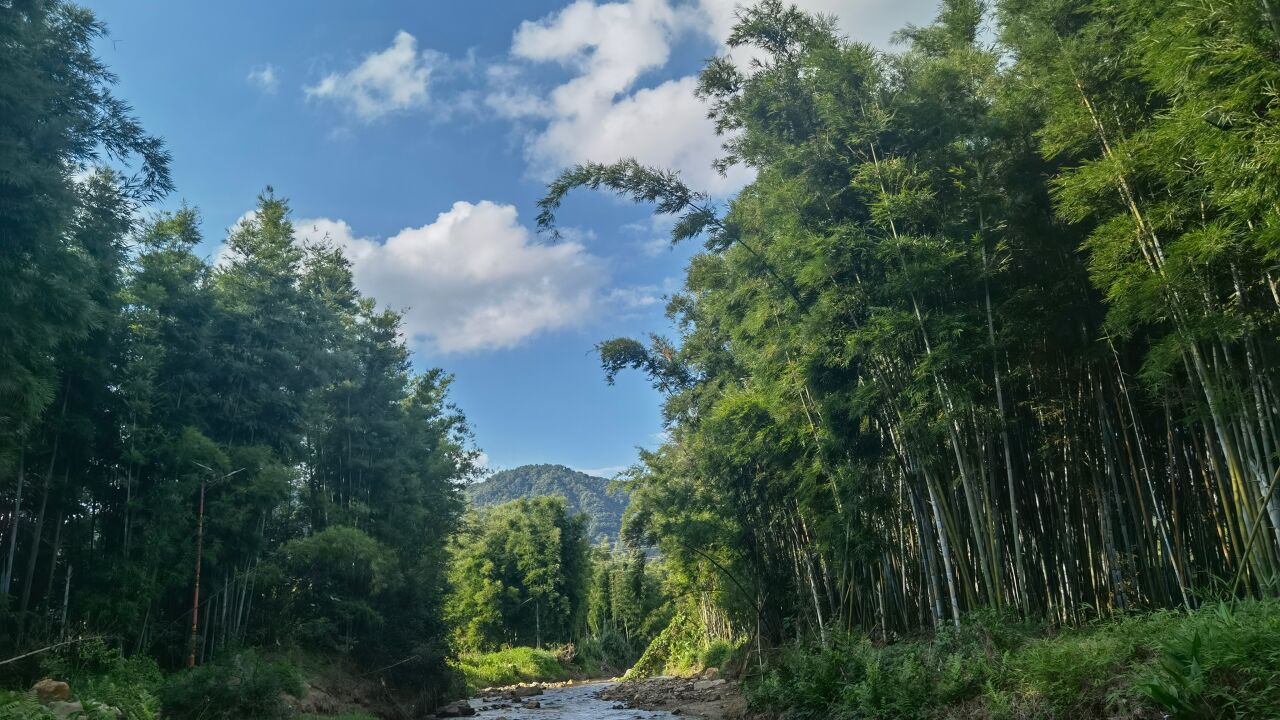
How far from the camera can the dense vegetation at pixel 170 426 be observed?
805 centimetres

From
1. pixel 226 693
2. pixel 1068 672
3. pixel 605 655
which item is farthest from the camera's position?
pixel 605 655

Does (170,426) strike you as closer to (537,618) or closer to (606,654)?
(537,618)

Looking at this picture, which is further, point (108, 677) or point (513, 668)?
point (513, 668)

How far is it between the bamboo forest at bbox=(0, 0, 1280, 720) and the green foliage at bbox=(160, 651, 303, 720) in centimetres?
5

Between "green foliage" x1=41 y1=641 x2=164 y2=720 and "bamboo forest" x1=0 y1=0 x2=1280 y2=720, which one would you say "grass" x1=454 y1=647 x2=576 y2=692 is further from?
"green foliage" x1=41 y1=641 x2=164 y2=720

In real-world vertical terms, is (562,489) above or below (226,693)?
above

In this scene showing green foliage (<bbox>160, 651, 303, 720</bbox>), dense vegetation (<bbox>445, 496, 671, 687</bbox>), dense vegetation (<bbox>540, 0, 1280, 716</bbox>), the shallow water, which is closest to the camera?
dense vegetation (<bbox>540, 0, 1280, 716</bbox>)

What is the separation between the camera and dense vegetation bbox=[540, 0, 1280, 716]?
17.1 feet

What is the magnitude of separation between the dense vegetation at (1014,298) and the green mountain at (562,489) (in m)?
148

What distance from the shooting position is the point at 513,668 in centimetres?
3095

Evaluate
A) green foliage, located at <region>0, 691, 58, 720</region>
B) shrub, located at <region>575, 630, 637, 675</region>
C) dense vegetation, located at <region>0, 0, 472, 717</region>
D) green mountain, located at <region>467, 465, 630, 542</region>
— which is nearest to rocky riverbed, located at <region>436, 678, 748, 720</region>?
dense vegetation, located at <region>0, 0, 472, 717</region>

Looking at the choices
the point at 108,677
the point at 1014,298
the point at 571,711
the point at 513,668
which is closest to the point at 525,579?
the point at 513,668

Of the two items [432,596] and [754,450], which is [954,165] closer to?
[754,450]

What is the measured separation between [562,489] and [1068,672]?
540 feet
